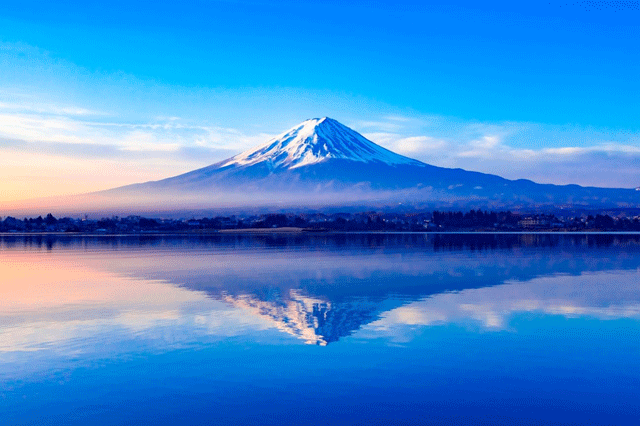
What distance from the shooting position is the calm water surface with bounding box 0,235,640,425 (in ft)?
30.1

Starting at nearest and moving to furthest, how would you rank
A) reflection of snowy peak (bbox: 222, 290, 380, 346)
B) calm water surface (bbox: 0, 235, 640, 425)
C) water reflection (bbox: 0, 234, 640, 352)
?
calm water surface (bbox: 0, 235, 640, 425) < reflection of snowy peak (bbox: 222, 290, 380, 346) < water reflection (bbox: 0, 234, 640, 352)

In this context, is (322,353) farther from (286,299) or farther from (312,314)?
(286,299)

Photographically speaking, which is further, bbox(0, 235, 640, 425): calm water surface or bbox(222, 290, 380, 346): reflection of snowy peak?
bbox(222, 290, 380, 346): reflection of snowy peak

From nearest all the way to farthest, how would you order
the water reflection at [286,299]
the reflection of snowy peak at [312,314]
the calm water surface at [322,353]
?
the calm water surface at [322,353] → the reflection of snowy peak at [312,314] → the water reflection at [286,299]

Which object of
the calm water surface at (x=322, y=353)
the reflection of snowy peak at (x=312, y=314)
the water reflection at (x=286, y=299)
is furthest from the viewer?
the water reflection at (x=286, y=299)

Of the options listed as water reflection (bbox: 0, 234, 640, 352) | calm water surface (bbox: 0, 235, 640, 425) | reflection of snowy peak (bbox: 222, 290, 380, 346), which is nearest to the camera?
calm water surface (bbox: 0, 235, 640, 425)

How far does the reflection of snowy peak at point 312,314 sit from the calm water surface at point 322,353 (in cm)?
7

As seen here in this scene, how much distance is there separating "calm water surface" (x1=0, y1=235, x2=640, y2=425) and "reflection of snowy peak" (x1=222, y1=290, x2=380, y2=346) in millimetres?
68

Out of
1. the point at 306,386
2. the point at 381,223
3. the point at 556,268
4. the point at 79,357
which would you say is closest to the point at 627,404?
the point at 306,386

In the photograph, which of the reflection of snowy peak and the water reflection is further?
the water reflection

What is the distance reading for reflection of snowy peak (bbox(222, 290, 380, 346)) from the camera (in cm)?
1432

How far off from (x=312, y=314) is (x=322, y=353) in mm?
4336

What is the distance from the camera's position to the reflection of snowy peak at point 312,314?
47.0 feet

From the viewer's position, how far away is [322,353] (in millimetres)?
12359
